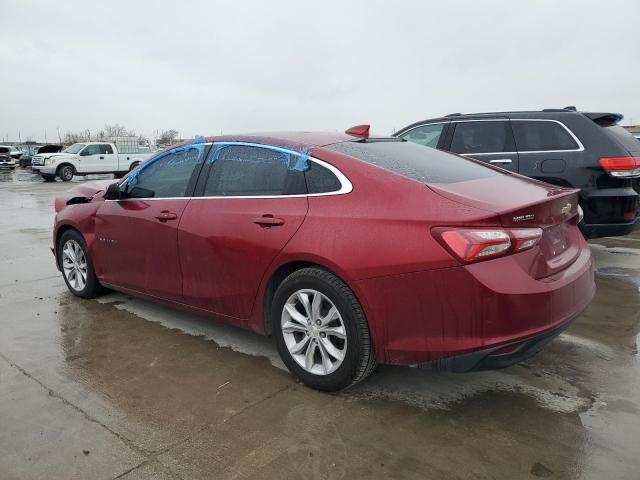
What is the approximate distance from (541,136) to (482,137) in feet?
2.34

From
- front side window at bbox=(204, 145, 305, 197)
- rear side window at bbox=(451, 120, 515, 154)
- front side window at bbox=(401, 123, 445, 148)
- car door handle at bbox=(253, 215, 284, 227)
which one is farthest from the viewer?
front side window at bbox=(401, 123, 445, 148)

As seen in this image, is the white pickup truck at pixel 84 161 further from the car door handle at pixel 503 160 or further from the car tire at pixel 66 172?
the car door handle at pixel 503 160

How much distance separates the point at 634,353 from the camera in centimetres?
369

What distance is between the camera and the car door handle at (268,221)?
10.6 feet

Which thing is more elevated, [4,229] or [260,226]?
[260,226]

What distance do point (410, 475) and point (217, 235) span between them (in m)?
1.95

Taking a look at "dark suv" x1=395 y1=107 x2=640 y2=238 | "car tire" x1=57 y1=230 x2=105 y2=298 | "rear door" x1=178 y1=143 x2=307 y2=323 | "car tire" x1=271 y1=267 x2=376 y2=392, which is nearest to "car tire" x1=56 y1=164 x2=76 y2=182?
"car tire" x1=57 y1=230 x2=105 y2=298

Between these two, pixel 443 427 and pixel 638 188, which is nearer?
pixel 443 427

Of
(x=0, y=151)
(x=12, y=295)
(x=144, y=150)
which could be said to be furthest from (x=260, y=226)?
(x=0, y=151)

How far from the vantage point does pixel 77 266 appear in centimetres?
509

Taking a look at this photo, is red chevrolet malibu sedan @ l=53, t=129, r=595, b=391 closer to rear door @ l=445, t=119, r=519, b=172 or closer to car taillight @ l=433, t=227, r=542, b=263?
car taillight @ l=433, t=227, r=542, b=263

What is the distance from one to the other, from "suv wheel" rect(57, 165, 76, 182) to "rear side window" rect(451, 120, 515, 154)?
22.4 meters

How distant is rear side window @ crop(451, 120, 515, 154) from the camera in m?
6.20

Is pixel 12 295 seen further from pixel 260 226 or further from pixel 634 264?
pixel 634 264
